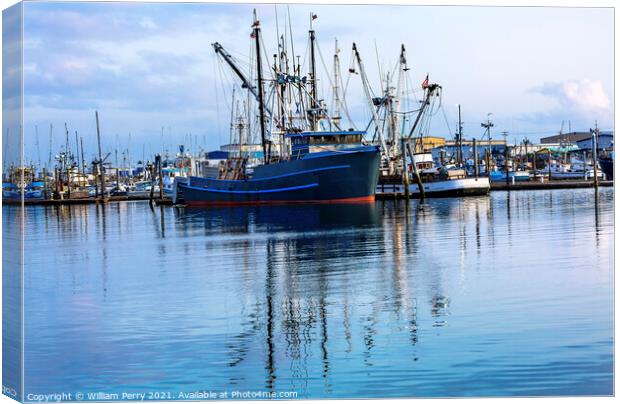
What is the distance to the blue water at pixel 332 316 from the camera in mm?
14258

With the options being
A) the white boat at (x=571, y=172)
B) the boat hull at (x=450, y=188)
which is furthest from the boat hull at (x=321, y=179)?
the white boat at (x=571, y=172)

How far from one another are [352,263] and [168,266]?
240 inches

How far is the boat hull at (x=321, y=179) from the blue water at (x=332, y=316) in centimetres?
3129

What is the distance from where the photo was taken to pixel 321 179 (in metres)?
71.0

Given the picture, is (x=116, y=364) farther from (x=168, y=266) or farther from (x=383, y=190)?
(x=383, y=190)

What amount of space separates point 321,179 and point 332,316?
52118mm

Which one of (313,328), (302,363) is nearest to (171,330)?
(313,328)

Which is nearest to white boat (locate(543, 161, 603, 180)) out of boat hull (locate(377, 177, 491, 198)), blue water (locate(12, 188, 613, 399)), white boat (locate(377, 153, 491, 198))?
white boat (locate(377, 153, 491, 198))

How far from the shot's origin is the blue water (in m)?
14.3

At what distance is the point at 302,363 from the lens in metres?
15.0

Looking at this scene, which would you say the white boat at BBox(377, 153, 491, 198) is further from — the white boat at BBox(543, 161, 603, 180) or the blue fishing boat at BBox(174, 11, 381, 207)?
the white boat at BBox(543, 161, 603, 180)

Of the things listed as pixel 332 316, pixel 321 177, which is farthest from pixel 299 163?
pixel 332 316

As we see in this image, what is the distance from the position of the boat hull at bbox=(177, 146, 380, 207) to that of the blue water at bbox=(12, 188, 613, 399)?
31295mm

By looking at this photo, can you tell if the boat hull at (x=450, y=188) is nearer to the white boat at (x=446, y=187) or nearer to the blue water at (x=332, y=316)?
the white boat at (x=446, y=187)
